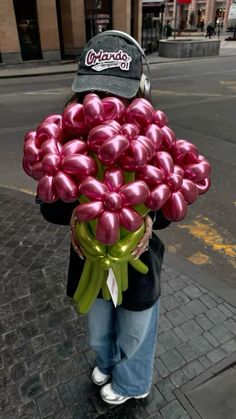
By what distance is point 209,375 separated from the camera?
7.92 feet

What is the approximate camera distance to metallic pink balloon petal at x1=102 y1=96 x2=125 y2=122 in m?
1.44

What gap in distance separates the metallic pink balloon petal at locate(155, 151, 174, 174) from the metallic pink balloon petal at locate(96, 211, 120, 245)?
0.28 meters

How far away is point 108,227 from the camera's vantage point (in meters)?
1.34

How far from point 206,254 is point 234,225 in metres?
0.77

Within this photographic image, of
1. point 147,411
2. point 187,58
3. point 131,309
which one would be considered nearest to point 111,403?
point 147,411

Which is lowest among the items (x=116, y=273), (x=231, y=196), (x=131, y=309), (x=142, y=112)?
(x=231, y=196)

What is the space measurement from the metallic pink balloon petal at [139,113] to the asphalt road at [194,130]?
1012 mm

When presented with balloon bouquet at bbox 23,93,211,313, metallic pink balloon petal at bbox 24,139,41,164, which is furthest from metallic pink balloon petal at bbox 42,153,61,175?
metallic pink balloon petal at bbox 24,139,41,164

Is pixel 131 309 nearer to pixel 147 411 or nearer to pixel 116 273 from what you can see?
pixel 116 273

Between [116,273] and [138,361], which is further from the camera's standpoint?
[138,361]

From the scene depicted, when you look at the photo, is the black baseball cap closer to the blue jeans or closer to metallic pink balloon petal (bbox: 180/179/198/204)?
metallic pink balloon petal (bbox: 180/179/198/204)

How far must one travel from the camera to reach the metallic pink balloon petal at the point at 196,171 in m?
1.57

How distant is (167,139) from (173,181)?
0.22m

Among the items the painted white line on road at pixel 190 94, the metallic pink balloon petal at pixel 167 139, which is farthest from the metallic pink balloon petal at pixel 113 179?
the painted white line on road at pixel 190 94
